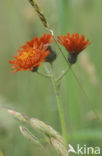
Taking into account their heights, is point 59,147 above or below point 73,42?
below

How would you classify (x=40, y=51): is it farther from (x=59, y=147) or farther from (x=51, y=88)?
(x=51, y=88)

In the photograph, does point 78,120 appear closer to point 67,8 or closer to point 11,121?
point 11,121

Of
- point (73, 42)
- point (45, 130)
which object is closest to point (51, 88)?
point (73, 42)

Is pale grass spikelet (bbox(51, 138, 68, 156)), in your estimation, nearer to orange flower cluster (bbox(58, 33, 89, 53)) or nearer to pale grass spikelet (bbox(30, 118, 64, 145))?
pale grass spikelet (bbox(30, 118, 64, 145))

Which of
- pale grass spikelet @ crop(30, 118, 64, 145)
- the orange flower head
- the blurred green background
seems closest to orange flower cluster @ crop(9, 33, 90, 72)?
the orange flower head

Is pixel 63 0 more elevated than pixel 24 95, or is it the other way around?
pixel 63 0

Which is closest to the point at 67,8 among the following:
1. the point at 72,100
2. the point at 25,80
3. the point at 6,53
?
the point at 72,100
